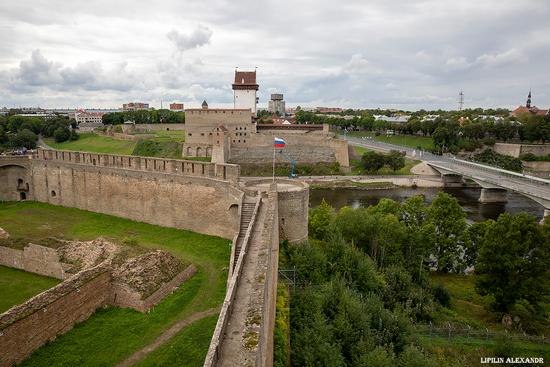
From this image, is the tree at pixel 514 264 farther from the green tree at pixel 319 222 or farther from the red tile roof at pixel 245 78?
the red tile roof at pixel 245 78

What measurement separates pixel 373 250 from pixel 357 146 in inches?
1799

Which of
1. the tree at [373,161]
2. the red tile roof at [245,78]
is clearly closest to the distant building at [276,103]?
the red tile roof at [245,78]

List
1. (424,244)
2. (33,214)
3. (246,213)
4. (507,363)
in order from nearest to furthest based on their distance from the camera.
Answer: (507,363) → (246,213) → (424,244) → (33,214)

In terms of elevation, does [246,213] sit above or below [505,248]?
above

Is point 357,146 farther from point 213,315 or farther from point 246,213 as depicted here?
point 213,315

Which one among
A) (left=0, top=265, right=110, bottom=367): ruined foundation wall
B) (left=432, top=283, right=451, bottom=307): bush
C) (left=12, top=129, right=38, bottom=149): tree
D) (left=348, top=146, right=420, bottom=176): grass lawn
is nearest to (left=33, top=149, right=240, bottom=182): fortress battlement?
(left=0, top=265, right=110, bottom=367): ruined foundation wall

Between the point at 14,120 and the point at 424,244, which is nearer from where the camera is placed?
the point at 424,244

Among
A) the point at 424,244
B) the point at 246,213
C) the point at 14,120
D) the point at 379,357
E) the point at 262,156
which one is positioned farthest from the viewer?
the point at 14,120

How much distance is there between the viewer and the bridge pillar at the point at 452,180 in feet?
171

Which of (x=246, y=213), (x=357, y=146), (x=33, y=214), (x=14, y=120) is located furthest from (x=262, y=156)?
(x=14, y=120)

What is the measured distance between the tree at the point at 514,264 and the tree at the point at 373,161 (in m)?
37.5

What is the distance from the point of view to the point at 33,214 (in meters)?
24.5

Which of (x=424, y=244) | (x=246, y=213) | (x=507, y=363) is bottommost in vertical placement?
(x=507, y=363)

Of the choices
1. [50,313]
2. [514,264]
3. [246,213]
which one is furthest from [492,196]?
[50,313]
